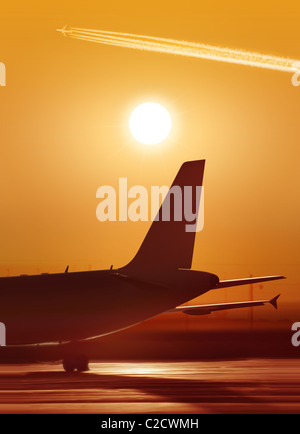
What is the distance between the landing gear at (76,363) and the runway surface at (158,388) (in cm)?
63

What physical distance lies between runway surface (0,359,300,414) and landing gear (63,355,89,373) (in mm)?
634

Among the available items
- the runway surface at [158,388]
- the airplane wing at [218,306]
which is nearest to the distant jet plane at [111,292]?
the runway surface at [158,388]

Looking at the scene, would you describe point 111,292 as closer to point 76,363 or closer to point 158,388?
point 76,363

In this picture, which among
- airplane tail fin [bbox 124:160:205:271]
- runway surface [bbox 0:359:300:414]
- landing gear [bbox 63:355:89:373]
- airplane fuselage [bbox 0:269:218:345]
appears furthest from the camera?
landing gear [bbox 63:355:89:373]

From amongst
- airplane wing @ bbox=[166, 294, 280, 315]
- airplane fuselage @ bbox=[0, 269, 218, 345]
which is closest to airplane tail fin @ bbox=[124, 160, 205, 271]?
airplane fuselage @ bbox=[0, 269, 218, 345]

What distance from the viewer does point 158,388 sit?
2816cm

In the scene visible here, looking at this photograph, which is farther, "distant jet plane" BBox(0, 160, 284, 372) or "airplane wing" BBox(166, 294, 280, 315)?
"airplane wing" BBox(166, 294, 280, 315)

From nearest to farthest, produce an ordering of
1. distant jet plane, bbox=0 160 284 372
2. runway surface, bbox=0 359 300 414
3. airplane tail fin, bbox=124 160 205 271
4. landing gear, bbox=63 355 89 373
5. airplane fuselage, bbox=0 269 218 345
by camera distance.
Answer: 1. runway surface, bbox=0 359 300 414
2. airplane fuselage, bbox=0 269 218 345
3. distant jet plane, bbox=0 160 284 372
4. airplane tail fin, bbox=124 160 205 271
5. landing gear, bbox=63 355 89 373

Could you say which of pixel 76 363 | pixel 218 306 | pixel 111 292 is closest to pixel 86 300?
pixel 111 292

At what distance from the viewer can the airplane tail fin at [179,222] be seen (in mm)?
34844

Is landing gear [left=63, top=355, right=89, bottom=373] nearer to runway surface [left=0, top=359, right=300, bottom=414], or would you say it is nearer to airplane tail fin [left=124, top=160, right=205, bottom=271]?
runway surface [left=0, top=359, right=300, bottom=414]

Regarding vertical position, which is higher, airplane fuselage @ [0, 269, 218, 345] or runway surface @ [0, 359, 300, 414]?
airplane fuselage @ [0, 269, 218, 345]

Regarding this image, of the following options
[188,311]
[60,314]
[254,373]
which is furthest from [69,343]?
[254,373]

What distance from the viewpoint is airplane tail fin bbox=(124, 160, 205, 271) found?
34.8 metres
